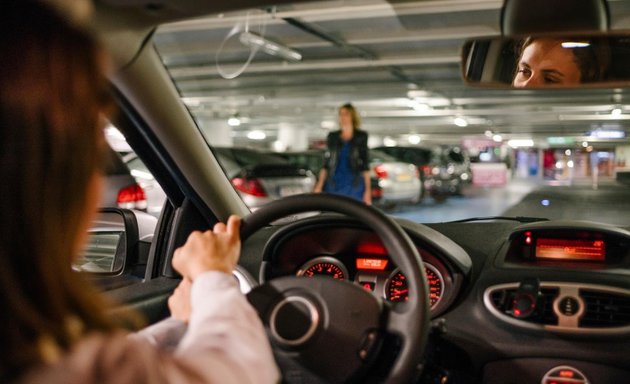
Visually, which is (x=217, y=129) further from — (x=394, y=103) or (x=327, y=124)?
(x=394, y=103)

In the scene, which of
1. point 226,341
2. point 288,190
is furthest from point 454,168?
point 226,341

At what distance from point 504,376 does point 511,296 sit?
1.08ft

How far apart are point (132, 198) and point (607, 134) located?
3.45 metres

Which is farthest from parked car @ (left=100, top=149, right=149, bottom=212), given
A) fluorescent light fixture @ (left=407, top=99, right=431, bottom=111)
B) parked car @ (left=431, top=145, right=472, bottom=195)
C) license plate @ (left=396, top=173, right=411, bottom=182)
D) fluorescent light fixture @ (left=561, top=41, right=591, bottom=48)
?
fluorescent light fixture @ (left=407, top=99, right=431, bottom=111)

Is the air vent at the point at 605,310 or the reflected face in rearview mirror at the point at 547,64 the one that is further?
the reflected face in rearview mirror at the point at 547,64

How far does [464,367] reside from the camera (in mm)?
2809

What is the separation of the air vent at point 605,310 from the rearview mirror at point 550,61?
91cm

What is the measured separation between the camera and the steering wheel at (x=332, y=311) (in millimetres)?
1896

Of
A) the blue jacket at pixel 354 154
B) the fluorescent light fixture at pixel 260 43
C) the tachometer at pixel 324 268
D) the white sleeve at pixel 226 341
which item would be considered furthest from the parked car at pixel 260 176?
the white sleeve at pixel 226 341

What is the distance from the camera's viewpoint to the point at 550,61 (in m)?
2.96

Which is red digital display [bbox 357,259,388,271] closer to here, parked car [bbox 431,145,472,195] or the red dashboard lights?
the red dashboard lights

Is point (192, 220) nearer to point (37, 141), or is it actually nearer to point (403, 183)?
point (37, 141)

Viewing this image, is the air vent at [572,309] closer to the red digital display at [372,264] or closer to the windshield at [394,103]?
the red digital display at [372,264]

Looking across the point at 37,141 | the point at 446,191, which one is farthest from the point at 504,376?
the point at 446,191
